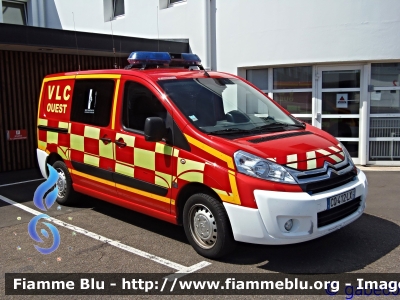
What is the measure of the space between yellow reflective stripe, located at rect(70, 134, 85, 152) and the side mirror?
5.16ft

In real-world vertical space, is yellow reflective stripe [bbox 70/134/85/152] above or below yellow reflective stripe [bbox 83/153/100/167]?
above

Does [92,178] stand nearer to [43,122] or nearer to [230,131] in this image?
[43,122]

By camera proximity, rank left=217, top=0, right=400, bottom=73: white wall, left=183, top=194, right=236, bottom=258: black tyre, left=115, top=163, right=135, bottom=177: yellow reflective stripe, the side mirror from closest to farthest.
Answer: left=183, top=194, right=236, bottom=258: black tyre
the side mirror
left=115, top=163, right=135, bottom=177: yellow reflective stripe
left=217, top=0, right=400, bottom=73: white wall

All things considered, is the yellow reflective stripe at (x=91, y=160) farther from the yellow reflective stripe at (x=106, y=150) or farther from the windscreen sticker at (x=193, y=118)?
the windscreen sticker at (x=193, y=118)

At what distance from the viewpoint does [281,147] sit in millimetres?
4164

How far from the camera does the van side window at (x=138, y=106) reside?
4.76m

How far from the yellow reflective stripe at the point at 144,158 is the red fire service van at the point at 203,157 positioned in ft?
0.04

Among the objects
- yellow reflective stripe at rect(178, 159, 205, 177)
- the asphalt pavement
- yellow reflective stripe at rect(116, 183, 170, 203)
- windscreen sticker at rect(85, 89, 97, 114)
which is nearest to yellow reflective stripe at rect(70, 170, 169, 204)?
yellow reflective stripe at rect(116, 183, 170, 203)

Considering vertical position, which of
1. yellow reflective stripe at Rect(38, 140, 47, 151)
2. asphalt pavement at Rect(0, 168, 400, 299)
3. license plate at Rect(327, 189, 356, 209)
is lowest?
asphalt pavement at Rect(0, 168, 400, 299)

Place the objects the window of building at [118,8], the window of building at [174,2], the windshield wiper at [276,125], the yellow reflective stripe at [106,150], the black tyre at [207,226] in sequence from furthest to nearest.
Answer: the window of building at [118,8] → the window of building at [174,2] → the yellow reflective stripe at [106,150] → the windshield wiper at [276,125] → the black tyre at [207,226]

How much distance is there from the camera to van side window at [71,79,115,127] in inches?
211

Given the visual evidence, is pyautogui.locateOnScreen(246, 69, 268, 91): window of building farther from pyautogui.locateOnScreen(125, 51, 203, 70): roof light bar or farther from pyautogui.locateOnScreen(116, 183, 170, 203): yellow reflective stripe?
pyautogui.locateOnScreen(116, 183, 170, 203): yellow reflective stripe

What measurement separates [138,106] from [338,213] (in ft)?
8.05

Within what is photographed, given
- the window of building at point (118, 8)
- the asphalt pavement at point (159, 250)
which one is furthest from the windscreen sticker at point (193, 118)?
the window of building at point (118, 8)
